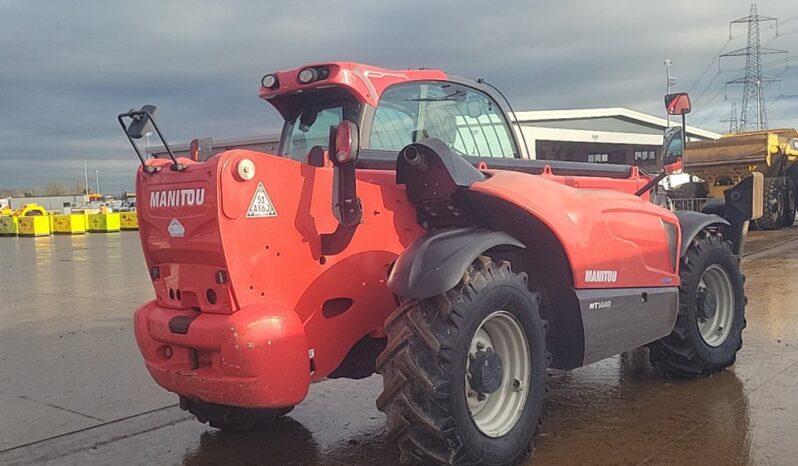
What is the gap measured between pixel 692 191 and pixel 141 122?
18.0 meters

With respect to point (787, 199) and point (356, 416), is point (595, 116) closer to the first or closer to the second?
point (787, 199)

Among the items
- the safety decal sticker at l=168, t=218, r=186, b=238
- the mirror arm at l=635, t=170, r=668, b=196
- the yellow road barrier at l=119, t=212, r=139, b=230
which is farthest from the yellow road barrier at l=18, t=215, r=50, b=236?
the mirror arm at l=635, t=170, r=668, b=196

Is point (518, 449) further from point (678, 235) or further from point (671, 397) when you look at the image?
point (678, 235)

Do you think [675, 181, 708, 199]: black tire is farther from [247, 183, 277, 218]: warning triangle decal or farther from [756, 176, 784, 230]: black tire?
[247, 183, 277, 218]: warning triangle decal

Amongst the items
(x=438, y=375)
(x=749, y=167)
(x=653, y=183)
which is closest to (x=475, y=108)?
(x=653, y=183)

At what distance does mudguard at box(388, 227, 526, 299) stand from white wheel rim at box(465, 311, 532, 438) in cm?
39

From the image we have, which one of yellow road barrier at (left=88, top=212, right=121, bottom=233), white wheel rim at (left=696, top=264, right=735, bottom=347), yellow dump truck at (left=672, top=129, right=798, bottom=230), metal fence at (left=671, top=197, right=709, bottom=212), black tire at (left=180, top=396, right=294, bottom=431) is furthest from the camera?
yellow road barrier at (left=88, top=212, right=121, bottom=233)

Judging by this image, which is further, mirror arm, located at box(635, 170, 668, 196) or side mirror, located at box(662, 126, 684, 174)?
side mirror, located at box(662, 126, 684, 174)

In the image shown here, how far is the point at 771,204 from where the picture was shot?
18.3m

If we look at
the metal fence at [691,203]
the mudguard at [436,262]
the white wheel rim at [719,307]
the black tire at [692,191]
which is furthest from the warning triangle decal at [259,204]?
the black tire at [692,191]

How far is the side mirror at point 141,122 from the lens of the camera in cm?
337

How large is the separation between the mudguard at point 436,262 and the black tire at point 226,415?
1517mm

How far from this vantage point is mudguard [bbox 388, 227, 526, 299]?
3363 millimetres

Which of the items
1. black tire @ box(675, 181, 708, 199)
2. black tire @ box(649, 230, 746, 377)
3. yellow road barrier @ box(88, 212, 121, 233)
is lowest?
yellow road barrier @ box(88, 212, 121, 233)
